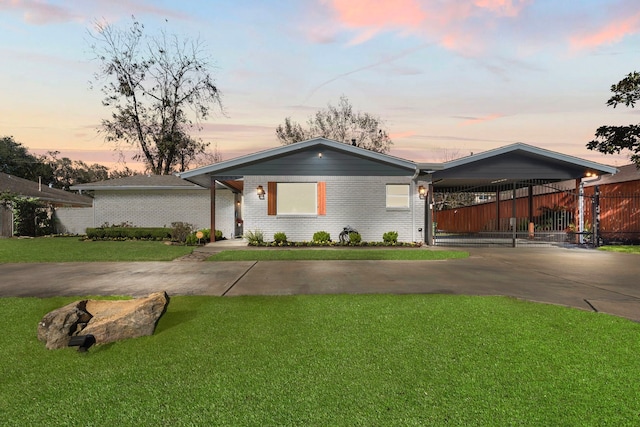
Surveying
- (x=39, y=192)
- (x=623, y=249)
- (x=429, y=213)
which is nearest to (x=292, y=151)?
(x=429, y=213)

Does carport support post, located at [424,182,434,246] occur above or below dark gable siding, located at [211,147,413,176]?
below

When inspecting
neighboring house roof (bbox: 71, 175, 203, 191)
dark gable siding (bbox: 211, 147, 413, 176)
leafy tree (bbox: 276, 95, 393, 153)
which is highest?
leafy tree (bbox: 276, 95, 393, 153)

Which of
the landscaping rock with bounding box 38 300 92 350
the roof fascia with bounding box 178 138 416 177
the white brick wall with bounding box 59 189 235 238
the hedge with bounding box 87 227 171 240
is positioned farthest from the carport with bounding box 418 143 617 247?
the hedge with bounding box 87 227 171 240

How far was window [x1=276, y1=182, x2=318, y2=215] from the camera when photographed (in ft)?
56.1

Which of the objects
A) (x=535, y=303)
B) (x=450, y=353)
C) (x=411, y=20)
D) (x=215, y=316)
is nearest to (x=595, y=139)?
(x=411, y=20)

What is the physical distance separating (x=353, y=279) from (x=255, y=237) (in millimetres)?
9007

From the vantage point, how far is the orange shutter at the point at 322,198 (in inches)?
666

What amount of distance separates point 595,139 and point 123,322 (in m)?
20.3

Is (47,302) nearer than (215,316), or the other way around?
(215,316)

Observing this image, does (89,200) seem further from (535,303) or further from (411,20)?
(535,303)

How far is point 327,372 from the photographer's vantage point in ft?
11.1

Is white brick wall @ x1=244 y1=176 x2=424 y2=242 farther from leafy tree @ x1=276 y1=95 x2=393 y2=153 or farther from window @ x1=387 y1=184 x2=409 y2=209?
leafy tree @ x1=276 y1=95 x2=393 y2=153

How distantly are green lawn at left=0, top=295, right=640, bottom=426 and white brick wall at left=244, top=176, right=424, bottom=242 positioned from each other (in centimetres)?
1160

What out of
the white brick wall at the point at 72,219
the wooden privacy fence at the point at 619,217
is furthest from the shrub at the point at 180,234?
the wooden privacy fence at the point at 619,217
